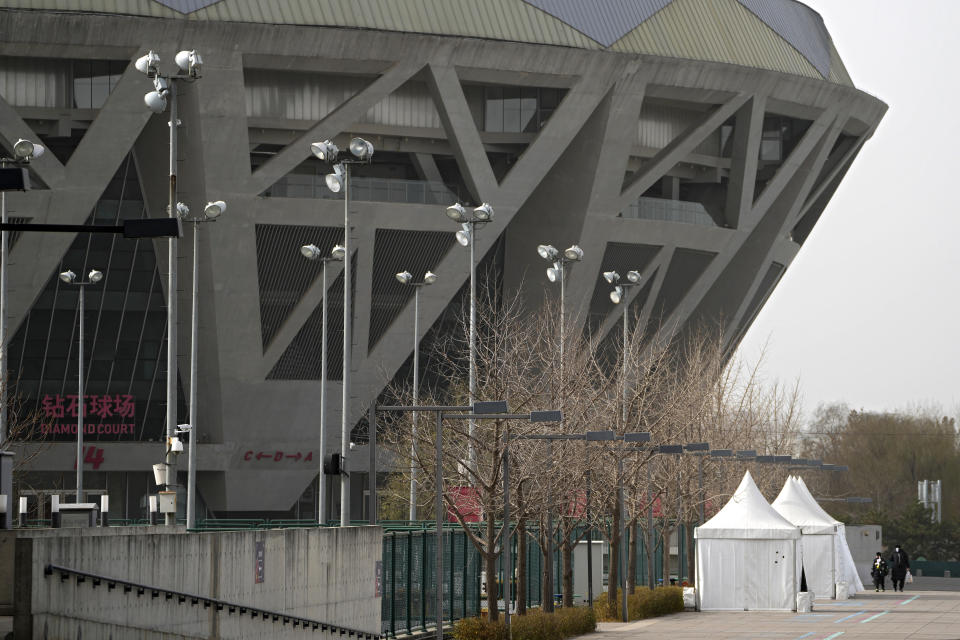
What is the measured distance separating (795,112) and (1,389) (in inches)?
1572

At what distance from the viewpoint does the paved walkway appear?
1297 inches

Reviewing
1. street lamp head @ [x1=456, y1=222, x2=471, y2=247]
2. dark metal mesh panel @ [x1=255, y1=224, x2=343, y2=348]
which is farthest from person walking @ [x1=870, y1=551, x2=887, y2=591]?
dark metal mesh panel @ [x1=255, y1=224, x2=343, y2=348]

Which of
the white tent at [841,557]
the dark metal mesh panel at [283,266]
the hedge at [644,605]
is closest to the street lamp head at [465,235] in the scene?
the hedge at [644,605]

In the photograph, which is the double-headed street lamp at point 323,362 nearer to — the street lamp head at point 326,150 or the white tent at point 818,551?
the street lamp head at point 326,150

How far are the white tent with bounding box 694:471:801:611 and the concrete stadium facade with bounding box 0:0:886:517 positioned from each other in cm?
1965

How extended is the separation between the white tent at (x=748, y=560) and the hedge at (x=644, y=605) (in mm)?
954

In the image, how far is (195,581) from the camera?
19.5 metres

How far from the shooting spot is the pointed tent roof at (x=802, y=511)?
1928 inches

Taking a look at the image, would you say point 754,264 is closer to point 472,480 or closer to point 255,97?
point 255,97

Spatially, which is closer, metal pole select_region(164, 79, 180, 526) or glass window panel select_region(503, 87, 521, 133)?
metal pole select_region(164, 79, 180, 526)

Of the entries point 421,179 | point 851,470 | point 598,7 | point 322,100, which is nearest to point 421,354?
point 421,179

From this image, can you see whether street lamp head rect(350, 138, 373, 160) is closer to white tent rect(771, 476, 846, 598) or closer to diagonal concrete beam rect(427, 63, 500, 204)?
white tent rect(771, 476, 846, 598)

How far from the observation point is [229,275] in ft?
190

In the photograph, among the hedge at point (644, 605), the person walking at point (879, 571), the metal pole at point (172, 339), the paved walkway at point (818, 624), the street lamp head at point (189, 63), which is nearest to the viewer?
the metal pole at point (172, 339)
